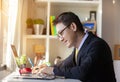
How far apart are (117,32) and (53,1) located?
82 cm

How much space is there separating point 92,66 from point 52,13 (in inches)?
52.9

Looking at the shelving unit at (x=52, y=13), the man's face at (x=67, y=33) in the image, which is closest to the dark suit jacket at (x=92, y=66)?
the man's face at (x=67, y=33)

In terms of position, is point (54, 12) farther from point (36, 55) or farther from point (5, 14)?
point (5, 14)

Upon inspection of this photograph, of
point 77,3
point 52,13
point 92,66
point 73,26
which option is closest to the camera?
point 92,66

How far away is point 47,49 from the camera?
8.18ft

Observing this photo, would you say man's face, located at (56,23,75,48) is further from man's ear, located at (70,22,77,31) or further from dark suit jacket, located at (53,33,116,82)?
dark suit jacket, located at (53,33,116,82)

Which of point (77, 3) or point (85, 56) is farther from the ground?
point (77, 3)

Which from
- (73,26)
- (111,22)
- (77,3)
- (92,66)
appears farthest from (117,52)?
(92,66)

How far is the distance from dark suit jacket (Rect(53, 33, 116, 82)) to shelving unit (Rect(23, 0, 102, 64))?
920mm

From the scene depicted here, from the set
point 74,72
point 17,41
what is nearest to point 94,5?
point 17,41

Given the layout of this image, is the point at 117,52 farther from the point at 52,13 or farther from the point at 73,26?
the point at 73,26

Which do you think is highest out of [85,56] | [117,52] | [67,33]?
[67,33]

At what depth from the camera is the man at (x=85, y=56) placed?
1.46 m

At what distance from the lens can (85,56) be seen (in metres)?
1.56
